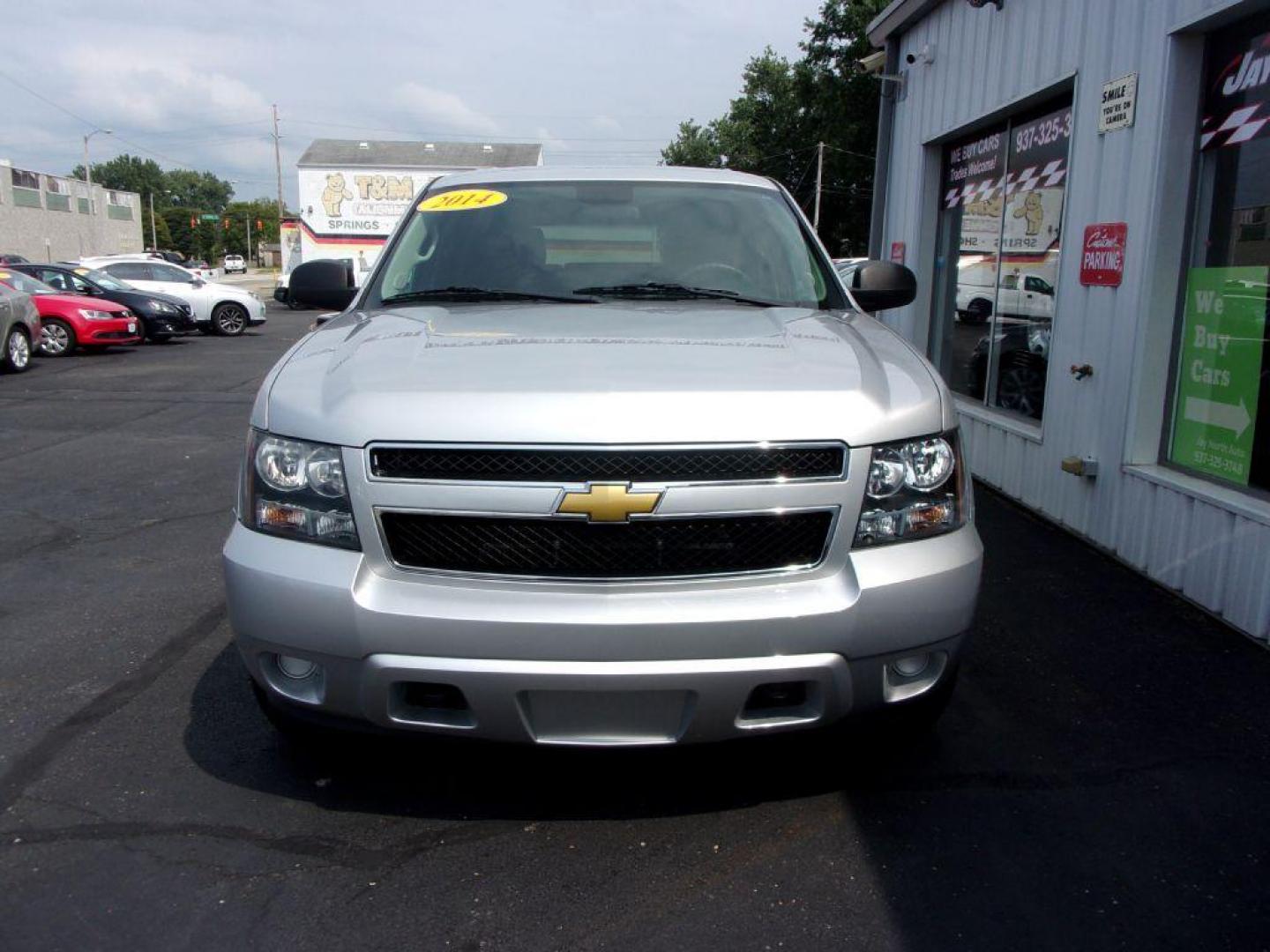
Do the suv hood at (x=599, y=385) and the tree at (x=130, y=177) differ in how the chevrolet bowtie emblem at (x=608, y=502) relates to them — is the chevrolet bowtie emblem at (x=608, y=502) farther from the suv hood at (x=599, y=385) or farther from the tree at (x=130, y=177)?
Result: the tree at (x=130, y=177)

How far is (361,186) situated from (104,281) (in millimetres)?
11159

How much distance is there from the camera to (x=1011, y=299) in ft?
25.8

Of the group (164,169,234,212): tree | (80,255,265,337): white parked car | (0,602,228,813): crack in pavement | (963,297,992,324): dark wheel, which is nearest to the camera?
(0,602,228,813): crack in pavement

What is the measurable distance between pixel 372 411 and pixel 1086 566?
420cm

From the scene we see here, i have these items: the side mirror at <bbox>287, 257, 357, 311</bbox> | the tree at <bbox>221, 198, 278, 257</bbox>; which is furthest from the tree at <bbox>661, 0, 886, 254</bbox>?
the tree at <bbox>221, 198, 278, 257</bbox>

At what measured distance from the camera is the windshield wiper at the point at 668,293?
→ 151 inches

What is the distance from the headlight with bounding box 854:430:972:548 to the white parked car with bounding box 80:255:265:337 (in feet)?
75.9

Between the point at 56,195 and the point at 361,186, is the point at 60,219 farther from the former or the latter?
the point at 361,186

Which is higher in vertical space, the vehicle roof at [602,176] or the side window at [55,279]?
the vehicle roof at [602,176]

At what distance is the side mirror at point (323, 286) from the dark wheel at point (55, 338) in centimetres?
1577

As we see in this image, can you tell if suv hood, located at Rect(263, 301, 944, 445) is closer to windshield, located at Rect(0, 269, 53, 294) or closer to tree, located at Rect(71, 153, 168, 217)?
windshield, located at Rect(0, 269, 53, 294)

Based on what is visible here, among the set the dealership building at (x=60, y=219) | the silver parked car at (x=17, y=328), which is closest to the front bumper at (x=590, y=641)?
the silver parked car at (x=17, y=328)

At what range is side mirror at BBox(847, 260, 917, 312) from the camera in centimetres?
426

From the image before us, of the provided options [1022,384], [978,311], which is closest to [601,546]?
[1022,384]
